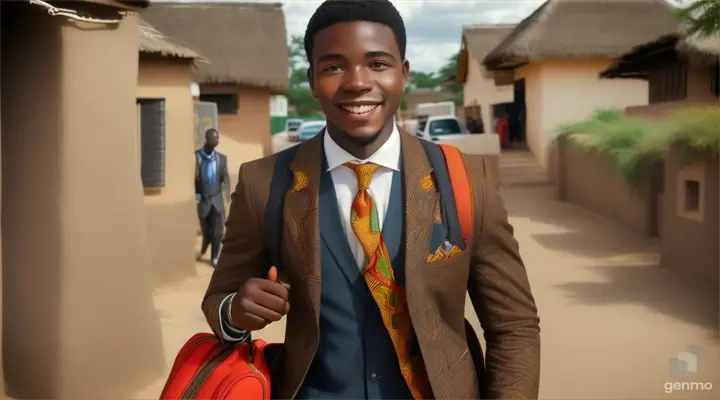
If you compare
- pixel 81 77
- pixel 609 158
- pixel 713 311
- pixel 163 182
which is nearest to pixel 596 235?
pixel 609 158

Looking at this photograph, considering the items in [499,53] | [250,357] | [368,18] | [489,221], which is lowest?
[250,357]

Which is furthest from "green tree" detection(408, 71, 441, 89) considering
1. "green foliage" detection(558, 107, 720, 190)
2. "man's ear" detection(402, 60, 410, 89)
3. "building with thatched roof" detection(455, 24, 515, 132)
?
"man's ear" detection(402, 60, 410, 89)

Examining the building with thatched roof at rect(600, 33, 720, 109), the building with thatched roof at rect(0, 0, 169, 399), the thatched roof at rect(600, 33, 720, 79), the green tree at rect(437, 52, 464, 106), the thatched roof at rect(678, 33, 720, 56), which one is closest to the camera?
the building with thatched roof at rect(0, 0, 169, 399)

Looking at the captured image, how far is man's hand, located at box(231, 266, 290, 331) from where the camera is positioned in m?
1.71

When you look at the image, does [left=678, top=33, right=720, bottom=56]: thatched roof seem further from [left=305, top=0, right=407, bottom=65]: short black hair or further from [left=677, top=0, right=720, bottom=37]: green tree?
[left=305, top=0, right=407, bottom=65]: short black hair

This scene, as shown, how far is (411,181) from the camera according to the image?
5.84 ft

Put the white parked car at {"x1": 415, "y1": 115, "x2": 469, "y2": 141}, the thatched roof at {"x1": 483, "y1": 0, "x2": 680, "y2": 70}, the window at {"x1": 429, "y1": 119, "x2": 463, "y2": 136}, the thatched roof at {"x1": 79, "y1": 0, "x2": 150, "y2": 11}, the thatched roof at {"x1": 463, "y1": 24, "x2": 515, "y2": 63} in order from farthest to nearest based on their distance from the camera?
the thatched roof at {"x1": 463, "y1": 24, "x2": 515, "y2": 63}
the window at {"x1": 429, "y1": 119, "x2": 463, "y2": 136}
the white parked car at {"x1": 415, "y1": 115, "x2": 469, "y2": 141}
the thatched roof at {"x1": 483, "y1": 0, "x2": 680, "y2": 70}
the thatched roof at {"x1": 79, "y1": 0, "x2": 150, "y2": 11}

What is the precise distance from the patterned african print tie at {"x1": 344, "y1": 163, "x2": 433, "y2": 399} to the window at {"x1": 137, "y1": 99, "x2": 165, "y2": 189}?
24.0ft

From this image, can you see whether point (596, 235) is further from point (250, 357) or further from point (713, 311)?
point (250, 357)

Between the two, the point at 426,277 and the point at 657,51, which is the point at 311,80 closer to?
the point at 426,277

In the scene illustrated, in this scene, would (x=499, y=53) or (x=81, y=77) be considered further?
(x=499, y=53)

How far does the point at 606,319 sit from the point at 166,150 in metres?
4.90

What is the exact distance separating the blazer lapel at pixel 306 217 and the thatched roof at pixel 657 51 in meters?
9.55

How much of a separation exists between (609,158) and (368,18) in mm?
12441
